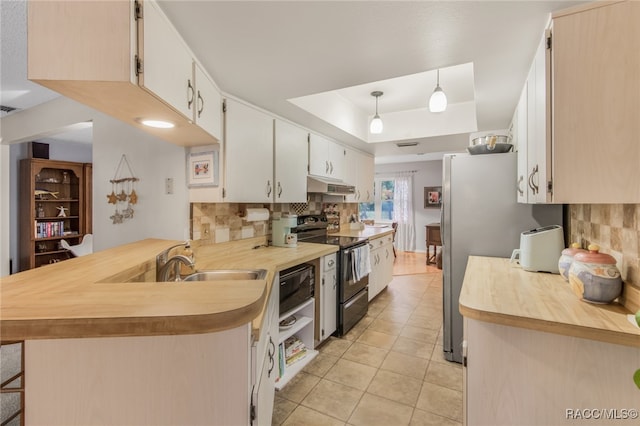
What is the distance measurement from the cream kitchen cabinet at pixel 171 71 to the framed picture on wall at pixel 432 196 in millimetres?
6259

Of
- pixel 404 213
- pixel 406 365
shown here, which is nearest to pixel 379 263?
pixel 406 365

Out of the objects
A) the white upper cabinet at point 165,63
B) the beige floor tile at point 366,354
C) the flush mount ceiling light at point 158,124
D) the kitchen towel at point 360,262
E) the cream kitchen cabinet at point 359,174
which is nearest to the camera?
the white upper cabinet at point 165,63

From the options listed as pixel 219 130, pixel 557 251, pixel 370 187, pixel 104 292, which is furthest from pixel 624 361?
pixel 370 187

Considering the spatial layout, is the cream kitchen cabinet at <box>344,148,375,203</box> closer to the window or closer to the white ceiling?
the white ceiling

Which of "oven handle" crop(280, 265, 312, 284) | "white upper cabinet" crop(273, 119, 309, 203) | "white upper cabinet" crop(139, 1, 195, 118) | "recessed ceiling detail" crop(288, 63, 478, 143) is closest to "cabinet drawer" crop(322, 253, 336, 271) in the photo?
"oven handle" crop(280, 265, 312, 284)

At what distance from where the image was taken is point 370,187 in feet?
14.9

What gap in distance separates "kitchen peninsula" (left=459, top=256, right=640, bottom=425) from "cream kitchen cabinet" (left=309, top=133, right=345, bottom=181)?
7.17 ft

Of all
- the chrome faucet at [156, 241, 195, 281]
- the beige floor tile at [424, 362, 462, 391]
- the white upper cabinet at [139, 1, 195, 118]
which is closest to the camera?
the white upper cabinet at [139, 1, 195, 118]

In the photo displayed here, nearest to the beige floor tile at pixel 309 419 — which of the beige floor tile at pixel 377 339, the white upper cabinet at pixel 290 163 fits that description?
the beige floor tile at pixel 377 339

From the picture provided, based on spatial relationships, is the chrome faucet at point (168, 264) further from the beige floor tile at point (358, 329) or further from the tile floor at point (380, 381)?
the beige floor tile at point (358, 329)

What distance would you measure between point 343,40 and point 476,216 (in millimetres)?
1626

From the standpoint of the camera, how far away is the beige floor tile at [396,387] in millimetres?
1869

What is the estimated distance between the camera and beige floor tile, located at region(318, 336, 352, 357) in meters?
2.42

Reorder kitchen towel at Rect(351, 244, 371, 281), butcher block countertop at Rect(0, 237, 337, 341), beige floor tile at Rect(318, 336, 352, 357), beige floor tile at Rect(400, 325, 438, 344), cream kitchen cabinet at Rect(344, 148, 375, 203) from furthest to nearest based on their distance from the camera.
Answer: cream kitchen cabinet at Rect(344, 148, 375, 203)
kitchen towel at Rect(351, 244, 371, 281)
beige floor tile at Rect(400, 325, 438, 344)
beige floor tile at Rect(318, 336, 352, 357)
butcher block countertop at Rect(0, 237, 337, 341)
